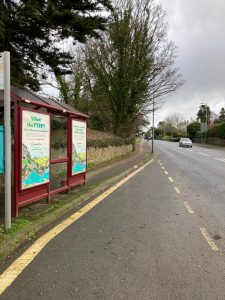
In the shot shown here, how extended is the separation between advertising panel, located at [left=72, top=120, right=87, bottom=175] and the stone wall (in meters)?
6.99

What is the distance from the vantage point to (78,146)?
32.2 feet

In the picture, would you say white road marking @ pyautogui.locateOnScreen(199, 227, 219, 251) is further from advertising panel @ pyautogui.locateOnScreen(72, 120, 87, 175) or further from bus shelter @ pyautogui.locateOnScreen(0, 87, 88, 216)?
advertising panel @ pyautogui.locateOnScreen(72, 120, 87, 175)

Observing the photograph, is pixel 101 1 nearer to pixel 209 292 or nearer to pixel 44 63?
pixel 44 63

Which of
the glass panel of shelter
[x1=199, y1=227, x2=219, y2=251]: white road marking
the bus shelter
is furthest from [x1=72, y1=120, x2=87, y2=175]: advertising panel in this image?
[x1=199, y1=227, x2=219, y2=251]: white road marking

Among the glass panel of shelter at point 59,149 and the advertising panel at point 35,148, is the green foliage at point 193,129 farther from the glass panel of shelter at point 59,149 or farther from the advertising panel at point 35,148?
the advertising panel at point 35,148

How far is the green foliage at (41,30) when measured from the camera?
10820 millimetres

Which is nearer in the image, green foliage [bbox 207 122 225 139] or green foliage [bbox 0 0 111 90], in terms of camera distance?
green foliage [bbox 0 0 111 90]

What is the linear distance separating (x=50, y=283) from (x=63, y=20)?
30.1 ft

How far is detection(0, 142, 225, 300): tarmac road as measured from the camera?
3781 mm

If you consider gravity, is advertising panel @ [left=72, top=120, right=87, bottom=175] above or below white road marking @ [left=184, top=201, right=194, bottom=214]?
above

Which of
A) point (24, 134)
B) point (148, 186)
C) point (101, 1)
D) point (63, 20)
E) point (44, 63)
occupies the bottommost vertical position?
point (148, 186)

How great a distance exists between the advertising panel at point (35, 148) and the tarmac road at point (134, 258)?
48.6 inches

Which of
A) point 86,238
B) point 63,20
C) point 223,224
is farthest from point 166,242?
point 63,20

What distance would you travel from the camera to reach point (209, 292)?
376 cm
